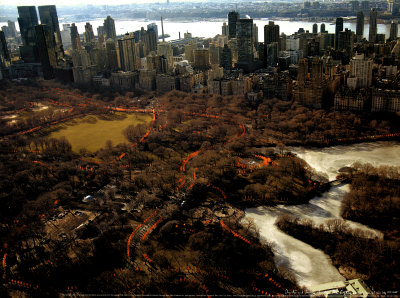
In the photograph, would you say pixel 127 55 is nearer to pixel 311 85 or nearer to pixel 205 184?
pixel 311 85

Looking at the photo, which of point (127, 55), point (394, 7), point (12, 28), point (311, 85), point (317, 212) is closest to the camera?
point (317, 212)

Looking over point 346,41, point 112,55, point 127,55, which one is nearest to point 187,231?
point 127,55

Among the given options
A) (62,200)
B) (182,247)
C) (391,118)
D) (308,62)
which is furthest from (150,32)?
(182,247)

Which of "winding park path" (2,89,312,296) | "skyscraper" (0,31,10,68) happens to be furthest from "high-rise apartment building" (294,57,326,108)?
"skyscraper" (0,31,10,68)

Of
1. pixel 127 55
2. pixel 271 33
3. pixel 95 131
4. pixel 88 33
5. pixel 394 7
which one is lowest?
pixel 95 131

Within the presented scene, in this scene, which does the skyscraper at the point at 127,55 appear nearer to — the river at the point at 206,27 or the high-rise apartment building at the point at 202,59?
the high-rise apartment building at the point at 202,59

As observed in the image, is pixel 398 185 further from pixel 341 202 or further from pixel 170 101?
pixel 170 101
